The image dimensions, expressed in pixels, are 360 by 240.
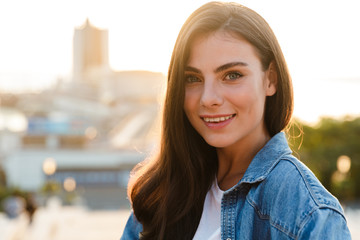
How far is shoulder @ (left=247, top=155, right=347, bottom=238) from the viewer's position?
4.34ft

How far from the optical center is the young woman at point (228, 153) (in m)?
1.39

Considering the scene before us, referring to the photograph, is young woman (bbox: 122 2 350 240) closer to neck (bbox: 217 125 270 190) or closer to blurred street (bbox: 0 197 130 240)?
neck (bbox: 217 125 270 190)

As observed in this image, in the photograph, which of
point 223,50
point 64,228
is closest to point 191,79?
point 223,50

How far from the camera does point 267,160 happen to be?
1.57 m

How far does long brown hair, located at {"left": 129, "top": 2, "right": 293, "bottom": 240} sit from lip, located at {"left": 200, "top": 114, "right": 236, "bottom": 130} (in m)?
0.12

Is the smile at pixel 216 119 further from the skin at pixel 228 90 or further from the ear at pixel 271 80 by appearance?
the ear at pixel 271 80

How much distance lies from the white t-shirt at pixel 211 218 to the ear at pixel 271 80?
0.38m

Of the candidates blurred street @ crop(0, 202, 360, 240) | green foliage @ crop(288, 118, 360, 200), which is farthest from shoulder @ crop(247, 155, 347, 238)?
green foliage @ crop(288, 118, 360, 200)

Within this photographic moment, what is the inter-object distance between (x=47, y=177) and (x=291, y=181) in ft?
133

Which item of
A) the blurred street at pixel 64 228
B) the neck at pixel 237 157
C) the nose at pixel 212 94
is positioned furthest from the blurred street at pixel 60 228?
the nose at pixel 212 94

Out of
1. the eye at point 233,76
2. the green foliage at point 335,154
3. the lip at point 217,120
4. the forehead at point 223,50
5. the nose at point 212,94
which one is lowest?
the green foliage at point 335,154

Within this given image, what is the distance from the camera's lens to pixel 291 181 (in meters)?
1.41

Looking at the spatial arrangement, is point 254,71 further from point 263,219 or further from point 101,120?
point 101,120

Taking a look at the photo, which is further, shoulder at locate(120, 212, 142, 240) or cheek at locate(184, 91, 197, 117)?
shoulder at locate(120, 212, 142, 240)
